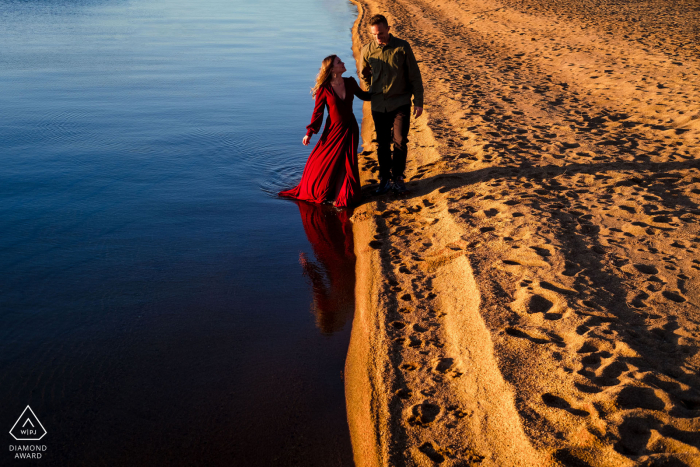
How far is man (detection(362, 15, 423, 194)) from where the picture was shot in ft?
17.0

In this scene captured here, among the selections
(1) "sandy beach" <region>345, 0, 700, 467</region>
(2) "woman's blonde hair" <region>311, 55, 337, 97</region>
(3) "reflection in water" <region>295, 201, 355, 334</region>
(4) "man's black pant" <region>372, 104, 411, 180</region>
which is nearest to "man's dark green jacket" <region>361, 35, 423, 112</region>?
(4) "man's black pant" <region>372, 104, 411, 180</region>

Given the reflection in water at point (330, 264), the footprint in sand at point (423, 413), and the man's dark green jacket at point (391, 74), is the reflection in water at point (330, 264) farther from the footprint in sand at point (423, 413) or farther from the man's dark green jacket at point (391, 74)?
the man's dark green jacket at point (391, 74)

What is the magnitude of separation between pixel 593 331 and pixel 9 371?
3811mm

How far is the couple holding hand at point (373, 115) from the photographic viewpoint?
524cm

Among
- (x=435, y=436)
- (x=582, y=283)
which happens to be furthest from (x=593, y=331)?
(x=435, y=436)

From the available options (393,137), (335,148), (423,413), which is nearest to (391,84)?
(393,137)

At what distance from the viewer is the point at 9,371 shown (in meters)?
3.50

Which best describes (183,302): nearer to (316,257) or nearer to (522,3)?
(316,257)

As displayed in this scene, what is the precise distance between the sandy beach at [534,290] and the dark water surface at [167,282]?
383mm

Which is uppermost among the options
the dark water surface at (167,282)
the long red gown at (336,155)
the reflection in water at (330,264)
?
the long red gown at (336,155)

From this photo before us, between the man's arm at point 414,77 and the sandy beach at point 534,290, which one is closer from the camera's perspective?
the sandy beach at point 534,290

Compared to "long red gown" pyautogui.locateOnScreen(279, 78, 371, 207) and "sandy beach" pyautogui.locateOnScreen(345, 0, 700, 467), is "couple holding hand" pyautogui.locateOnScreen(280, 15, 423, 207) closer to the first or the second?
"long red gown" pyautogui.locateOnScreen(279, 78, 371, 207)

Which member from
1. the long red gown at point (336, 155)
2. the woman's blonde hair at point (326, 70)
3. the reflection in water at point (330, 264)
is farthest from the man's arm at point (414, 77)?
the reflection in water at point (330, 264)

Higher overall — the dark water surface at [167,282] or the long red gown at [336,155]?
the long red gown at [336,155]
